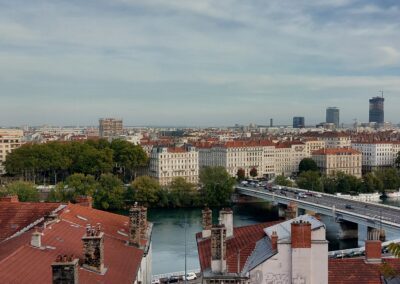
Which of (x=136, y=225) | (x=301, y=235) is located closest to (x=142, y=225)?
(x=136, y=225)

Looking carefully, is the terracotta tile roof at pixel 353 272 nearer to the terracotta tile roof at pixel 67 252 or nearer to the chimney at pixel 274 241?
the chimney at pixel 274 241

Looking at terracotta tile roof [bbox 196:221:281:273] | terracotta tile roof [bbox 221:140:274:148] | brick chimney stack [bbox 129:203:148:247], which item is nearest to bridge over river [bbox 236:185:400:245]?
brick chimney stack [bbox 129:203:148:247]

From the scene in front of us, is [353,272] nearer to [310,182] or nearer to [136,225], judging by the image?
[136,225]

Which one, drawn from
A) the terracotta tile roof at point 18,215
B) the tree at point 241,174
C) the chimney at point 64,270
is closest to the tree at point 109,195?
the tree at point 241,174

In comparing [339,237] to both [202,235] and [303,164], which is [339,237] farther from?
[303,164]

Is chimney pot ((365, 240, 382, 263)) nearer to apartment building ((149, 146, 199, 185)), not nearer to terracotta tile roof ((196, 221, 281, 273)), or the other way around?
terracotta tile roof ((196, 221, 281, 273))
